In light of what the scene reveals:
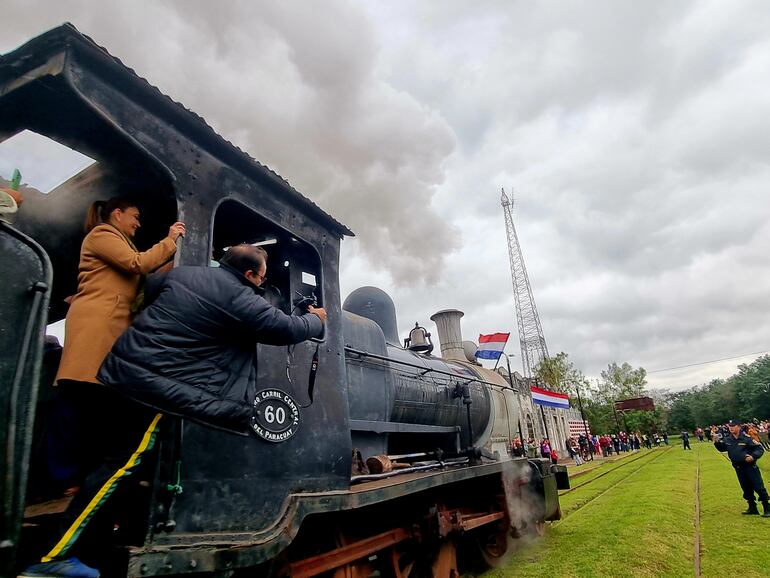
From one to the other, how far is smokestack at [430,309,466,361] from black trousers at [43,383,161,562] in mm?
7221

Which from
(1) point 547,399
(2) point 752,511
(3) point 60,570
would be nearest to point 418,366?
(3) point 60,570

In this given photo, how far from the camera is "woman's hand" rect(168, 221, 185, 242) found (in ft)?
6.77

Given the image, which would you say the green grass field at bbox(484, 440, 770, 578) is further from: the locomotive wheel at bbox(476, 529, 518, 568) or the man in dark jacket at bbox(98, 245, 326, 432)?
the man in dark jacket at bbox(98, 245, 326, 432)

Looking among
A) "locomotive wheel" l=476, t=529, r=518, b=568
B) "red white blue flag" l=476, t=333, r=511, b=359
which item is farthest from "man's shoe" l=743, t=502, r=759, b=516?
"locomotive wheel" l=476, t=529, r=518, b=568

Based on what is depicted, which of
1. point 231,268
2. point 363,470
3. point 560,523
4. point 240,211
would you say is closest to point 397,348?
point 363,470

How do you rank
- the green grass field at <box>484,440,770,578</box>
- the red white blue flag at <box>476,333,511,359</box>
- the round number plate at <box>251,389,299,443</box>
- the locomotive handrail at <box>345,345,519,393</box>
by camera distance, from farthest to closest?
the red white blue flag at <box>476,333,511,359</box>
the green grass field at <box>484,440,770,578</box>
the locomotive handrail at <box>345,345,519,393</box>
the round number plate at <box>251,389,299,443</box>

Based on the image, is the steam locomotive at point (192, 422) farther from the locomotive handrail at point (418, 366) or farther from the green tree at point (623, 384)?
the green tree at point (623, 384)

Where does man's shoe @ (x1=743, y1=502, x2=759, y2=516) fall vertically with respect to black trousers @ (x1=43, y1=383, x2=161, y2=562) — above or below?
below

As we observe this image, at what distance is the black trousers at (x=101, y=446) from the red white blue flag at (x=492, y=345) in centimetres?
812

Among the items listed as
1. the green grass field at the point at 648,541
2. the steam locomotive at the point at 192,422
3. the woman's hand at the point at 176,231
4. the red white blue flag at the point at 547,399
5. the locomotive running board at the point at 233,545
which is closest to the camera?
the steam locomotive at the point at 192,422

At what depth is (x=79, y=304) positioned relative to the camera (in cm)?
190

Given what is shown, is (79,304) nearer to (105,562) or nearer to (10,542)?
(10,542)

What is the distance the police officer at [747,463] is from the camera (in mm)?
7999

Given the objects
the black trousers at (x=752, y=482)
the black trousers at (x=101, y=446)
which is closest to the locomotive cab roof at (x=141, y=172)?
the black trousers at (x=101, y=446)
